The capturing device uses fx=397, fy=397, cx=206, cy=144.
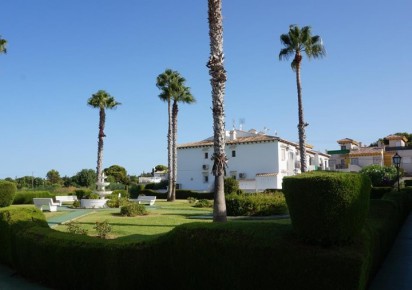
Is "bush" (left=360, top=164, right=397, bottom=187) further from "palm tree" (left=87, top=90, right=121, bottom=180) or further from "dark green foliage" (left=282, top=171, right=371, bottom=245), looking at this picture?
"dark green foliage" (left=282, top=171, right=371, bottom=245)

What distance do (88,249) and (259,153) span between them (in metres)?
46.6

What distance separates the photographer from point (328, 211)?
218 inches

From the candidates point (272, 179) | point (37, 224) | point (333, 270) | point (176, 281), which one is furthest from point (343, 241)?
point (272, 179)

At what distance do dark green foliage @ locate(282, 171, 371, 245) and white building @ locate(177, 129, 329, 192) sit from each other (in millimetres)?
43142

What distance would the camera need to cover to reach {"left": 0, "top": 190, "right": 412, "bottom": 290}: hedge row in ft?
18.1

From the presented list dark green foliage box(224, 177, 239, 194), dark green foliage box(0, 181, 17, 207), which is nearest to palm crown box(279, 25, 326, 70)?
dark green foliage box(224, 177, 239, 194)

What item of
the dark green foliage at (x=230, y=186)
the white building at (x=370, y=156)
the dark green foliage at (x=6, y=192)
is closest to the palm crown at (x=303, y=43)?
the dark green foliage at (x=230, y=186)

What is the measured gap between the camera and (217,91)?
48.7 ft

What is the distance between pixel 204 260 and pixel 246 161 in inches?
1901

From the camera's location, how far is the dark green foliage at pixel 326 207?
5.55m

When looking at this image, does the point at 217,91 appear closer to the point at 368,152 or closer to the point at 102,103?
the point at 102,103

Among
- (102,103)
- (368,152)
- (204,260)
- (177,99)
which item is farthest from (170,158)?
(368,152)

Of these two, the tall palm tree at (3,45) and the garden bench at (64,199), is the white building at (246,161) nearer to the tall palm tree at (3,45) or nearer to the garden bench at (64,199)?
the garden bench at (64,199)

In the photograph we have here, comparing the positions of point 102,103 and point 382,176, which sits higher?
point 102,103
